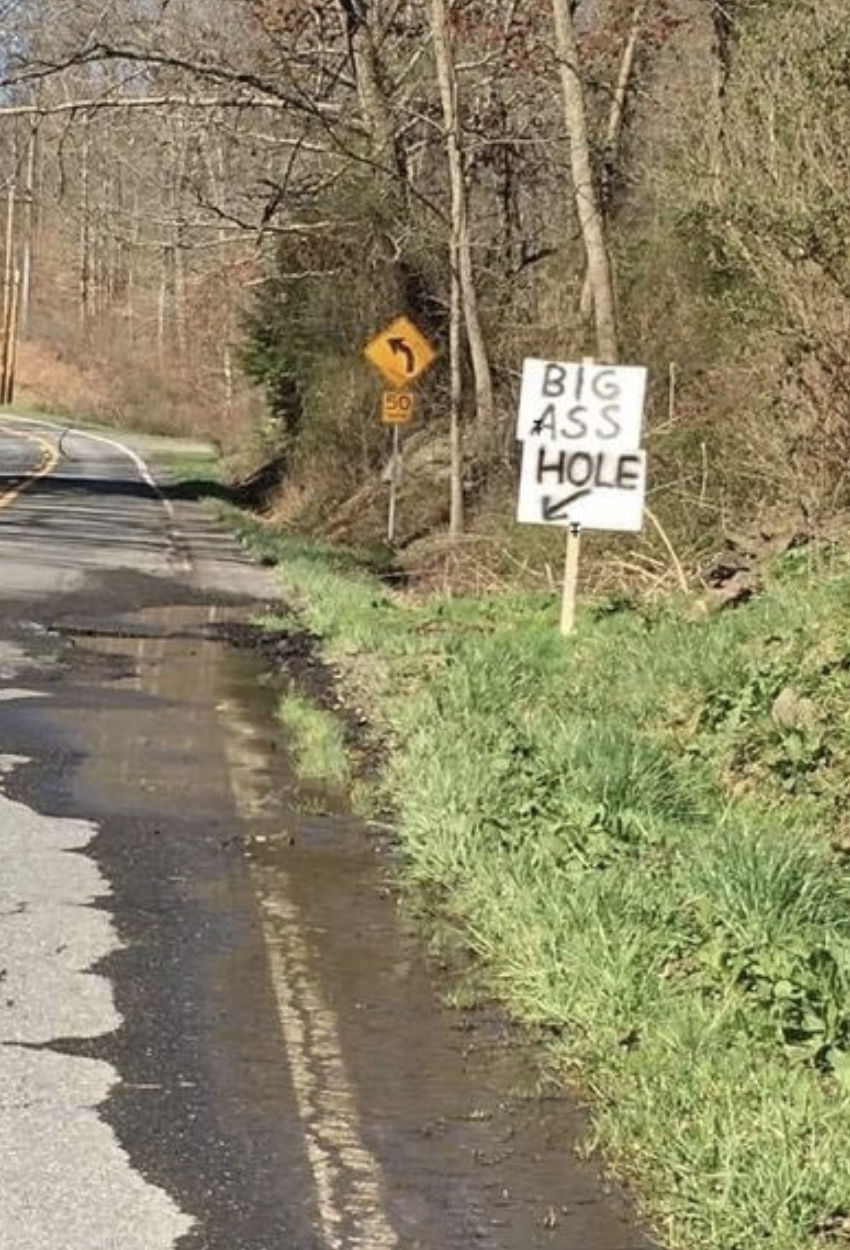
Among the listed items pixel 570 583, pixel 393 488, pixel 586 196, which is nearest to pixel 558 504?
pixel 570 583

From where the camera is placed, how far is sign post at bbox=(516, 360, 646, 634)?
1291 centimetres

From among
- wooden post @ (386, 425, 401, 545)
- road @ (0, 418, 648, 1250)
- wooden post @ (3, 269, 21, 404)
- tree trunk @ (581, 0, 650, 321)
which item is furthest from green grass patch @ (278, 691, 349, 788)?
wooden post @ (3, 269, 21, 404)

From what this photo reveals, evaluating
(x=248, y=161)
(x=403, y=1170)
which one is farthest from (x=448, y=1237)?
(x=248, y=161)

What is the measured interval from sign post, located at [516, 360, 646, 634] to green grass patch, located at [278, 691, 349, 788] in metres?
2.20

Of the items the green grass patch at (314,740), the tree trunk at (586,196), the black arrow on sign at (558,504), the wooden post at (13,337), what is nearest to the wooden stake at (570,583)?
the black arrow on sign at (558,504)

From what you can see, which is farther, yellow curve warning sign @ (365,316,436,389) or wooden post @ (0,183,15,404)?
wooden post @ (0,183,15,404)

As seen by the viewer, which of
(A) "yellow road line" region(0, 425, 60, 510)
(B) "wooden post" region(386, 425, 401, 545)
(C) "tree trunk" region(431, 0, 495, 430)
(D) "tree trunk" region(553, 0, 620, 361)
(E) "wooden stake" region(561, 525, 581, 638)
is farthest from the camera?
(A) "yellow road line" region(0, 425, 60, 510)

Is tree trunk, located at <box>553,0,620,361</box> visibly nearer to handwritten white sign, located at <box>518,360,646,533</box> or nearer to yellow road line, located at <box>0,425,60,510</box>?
handwritten white sign, located at <box>518,360,646,533</box>

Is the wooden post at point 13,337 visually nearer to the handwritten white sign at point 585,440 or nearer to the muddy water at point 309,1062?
the handwritten white sign at point 585,440

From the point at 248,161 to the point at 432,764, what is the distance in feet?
146

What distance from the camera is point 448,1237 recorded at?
4.29 meters

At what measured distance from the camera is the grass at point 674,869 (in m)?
4.64

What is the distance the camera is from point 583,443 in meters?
13.0

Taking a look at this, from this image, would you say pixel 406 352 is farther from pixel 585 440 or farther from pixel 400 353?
pixel 585 440
